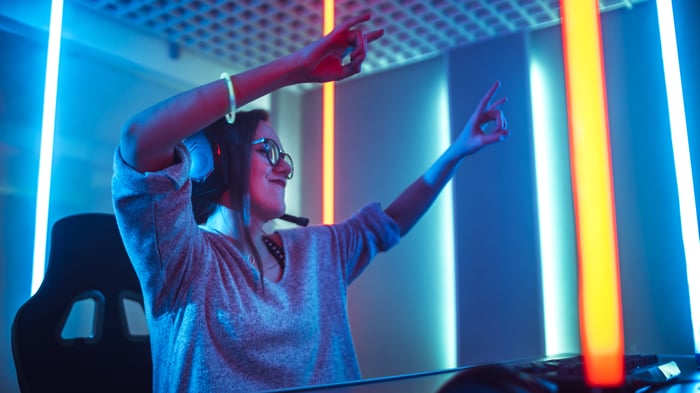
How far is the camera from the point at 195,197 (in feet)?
3.35

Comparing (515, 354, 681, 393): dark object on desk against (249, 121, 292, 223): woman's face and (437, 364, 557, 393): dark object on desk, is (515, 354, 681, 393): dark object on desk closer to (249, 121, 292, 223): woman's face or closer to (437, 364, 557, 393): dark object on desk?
(437, 364, 557, 393): dark object on desk

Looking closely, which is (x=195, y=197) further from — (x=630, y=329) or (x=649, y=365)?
(x=630, y=329)

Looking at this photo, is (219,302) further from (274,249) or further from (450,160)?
(450,160)

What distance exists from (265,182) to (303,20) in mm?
1173

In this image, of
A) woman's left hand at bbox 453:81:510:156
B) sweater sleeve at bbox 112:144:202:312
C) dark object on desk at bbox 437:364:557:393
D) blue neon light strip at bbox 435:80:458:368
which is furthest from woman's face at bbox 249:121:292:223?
blue neon light strip at bbox 435:80:458:368

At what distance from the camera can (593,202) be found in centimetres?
54

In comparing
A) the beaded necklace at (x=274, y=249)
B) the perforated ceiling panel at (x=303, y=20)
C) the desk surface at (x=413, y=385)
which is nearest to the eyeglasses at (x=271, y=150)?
the beaded necklace at (x=274, y=249)

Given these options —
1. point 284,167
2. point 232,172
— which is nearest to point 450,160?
point 284,167

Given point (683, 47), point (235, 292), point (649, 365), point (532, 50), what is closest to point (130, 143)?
point (235, 292)

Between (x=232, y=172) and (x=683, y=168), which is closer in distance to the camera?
(x=232, y=172)

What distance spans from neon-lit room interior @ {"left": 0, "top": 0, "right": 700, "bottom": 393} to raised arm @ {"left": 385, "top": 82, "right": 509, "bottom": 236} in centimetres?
35

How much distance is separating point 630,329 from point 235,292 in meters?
1.47

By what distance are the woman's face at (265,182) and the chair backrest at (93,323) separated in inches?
10.1

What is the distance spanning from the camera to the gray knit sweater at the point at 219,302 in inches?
27.4
